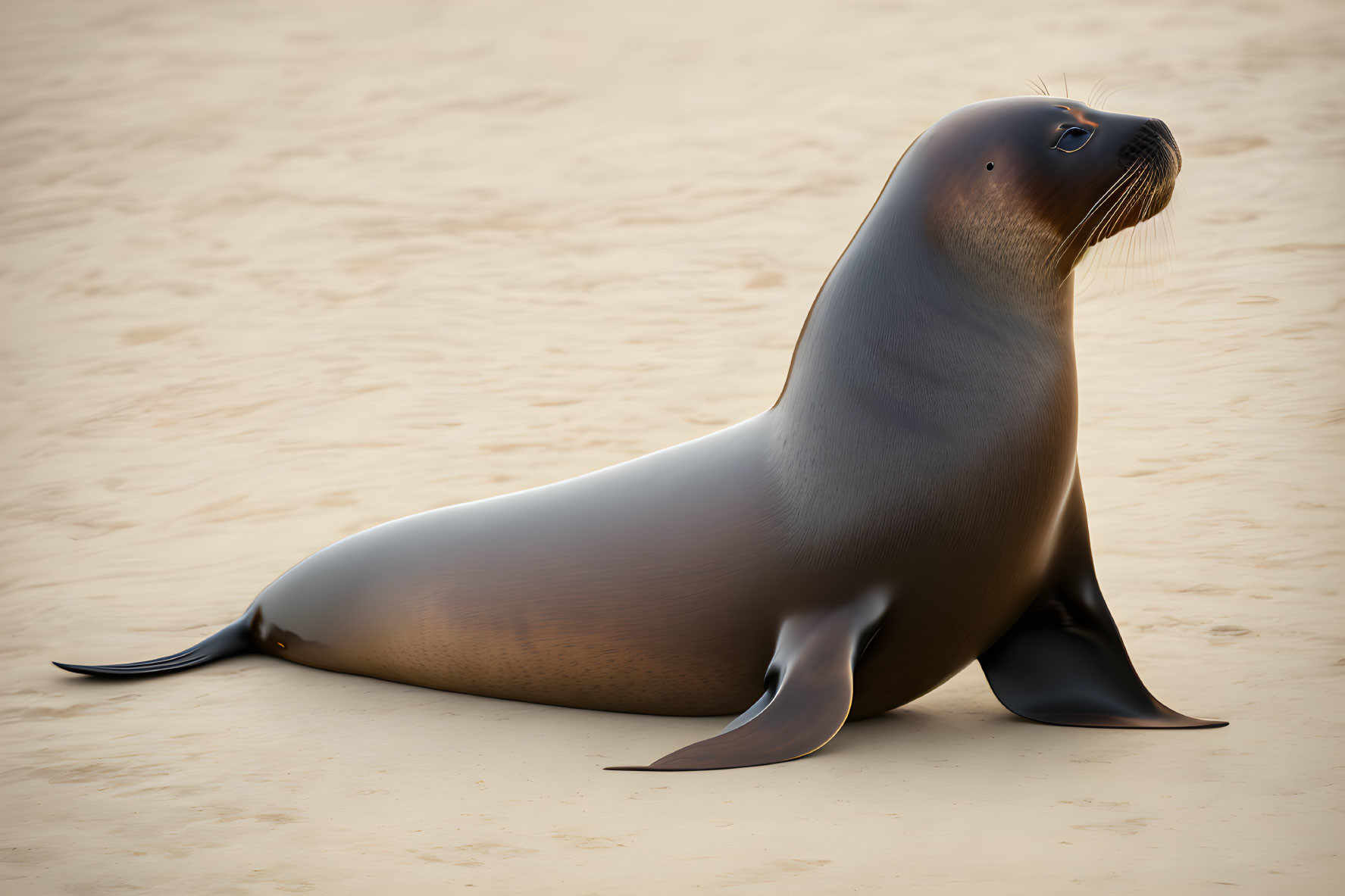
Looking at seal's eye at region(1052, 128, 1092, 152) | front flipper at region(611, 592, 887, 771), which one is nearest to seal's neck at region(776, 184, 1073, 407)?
seal's eye at region(1052, 128, 1092, 152)

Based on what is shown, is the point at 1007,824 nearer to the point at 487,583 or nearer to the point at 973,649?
the point at 973,649

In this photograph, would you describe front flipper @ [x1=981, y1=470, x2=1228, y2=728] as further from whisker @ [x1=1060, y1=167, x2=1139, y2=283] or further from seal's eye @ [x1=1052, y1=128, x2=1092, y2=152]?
seal's eye @ [x1=1052, y1=128, x2=1092, y2=152]

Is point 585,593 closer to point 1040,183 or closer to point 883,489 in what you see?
point 883,489

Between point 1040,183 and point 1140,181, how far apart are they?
10.0 inches

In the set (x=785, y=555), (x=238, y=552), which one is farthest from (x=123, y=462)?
(x=785, y=555)

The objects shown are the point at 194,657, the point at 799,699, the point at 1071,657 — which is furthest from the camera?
the point at 194,657

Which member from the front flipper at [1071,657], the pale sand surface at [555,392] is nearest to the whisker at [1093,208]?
the front flipper at [1071,657]

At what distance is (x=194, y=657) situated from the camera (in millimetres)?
4844

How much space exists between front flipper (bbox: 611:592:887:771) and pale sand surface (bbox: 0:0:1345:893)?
0.24 feet

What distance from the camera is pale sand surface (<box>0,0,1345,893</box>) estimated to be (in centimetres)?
312

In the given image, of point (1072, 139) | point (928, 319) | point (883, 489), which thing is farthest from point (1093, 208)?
point (883, 489)

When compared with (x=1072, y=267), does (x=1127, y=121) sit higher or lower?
higher

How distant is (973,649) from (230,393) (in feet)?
23.6

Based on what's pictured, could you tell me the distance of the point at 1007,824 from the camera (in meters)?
3.04
